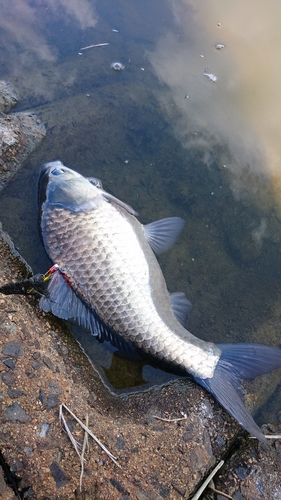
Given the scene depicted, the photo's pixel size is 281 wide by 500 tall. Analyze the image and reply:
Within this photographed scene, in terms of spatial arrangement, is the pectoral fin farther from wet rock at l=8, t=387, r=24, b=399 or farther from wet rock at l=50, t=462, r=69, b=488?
wet rock at l=50, t=462, r=69, b=488

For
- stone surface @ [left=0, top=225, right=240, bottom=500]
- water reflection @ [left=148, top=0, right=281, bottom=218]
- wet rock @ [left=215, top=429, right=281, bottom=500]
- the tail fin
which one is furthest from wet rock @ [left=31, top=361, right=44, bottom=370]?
water reflection @ [left=148, top=0, right=281, bottom=218]

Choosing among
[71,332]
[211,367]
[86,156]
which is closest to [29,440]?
[71,332]

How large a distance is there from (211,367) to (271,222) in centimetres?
165

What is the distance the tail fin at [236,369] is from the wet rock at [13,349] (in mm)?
1234

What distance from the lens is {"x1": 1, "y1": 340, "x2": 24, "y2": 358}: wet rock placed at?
2.35 metres

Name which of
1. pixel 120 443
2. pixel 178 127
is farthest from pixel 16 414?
pixel 178 127

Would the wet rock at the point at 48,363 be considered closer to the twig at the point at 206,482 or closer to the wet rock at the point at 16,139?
the twig at the point at 206,482

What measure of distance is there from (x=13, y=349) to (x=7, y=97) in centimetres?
276

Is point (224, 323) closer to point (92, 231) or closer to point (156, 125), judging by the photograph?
point (92, 231)

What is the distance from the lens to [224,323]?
3.24 metres

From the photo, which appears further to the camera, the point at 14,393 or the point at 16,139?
the point at 16,139

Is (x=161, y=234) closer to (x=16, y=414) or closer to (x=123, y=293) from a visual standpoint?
(x=123, y=293)

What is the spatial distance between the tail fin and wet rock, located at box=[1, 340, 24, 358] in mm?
1234

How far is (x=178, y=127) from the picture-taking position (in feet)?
12.9
